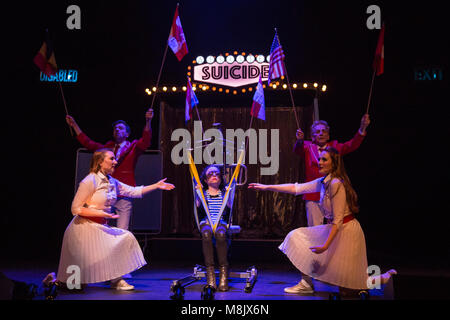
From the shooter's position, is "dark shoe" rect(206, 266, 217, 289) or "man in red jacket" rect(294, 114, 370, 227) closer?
"dark shoe" rect(206, 266, 217, 289)

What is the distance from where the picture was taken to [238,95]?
320 inches

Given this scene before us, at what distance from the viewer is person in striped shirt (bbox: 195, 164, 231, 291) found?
4.36 m

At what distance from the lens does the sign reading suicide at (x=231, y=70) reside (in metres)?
7.83

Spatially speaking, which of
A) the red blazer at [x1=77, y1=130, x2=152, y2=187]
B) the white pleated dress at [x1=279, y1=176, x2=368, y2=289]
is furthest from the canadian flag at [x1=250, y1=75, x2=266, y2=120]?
the white pleated dress at [x1=279, y1=176, x2=368, y2=289]

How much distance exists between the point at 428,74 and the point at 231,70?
370 cm

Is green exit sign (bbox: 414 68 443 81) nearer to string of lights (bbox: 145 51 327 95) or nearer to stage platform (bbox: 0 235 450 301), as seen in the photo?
string of lights (bbox: 145 51 327 95)

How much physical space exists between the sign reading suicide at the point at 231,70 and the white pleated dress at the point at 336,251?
402 centimetres

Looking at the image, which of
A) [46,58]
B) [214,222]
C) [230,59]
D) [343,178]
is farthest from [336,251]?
[230,59]

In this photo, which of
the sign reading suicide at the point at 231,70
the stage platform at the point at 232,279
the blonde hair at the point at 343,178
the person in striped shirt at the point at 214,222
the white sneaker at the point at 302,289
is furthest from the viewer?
the sign reading suicide at the point at 231,70

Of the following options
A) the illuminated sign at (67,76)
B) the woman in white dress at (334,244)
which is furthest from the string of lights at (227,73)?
the woman in white dress at (334,244)

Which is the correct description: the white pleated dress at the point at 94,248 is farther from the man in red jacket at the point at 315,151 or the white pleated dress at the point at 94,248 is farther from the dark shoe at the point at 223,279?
the man in red jacket at the point at 315,151

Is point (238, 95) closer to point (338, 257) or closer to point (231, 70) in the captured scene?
point (231, 70)

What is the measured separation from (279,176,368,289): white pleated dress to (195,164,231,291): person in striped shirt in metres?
0.68
